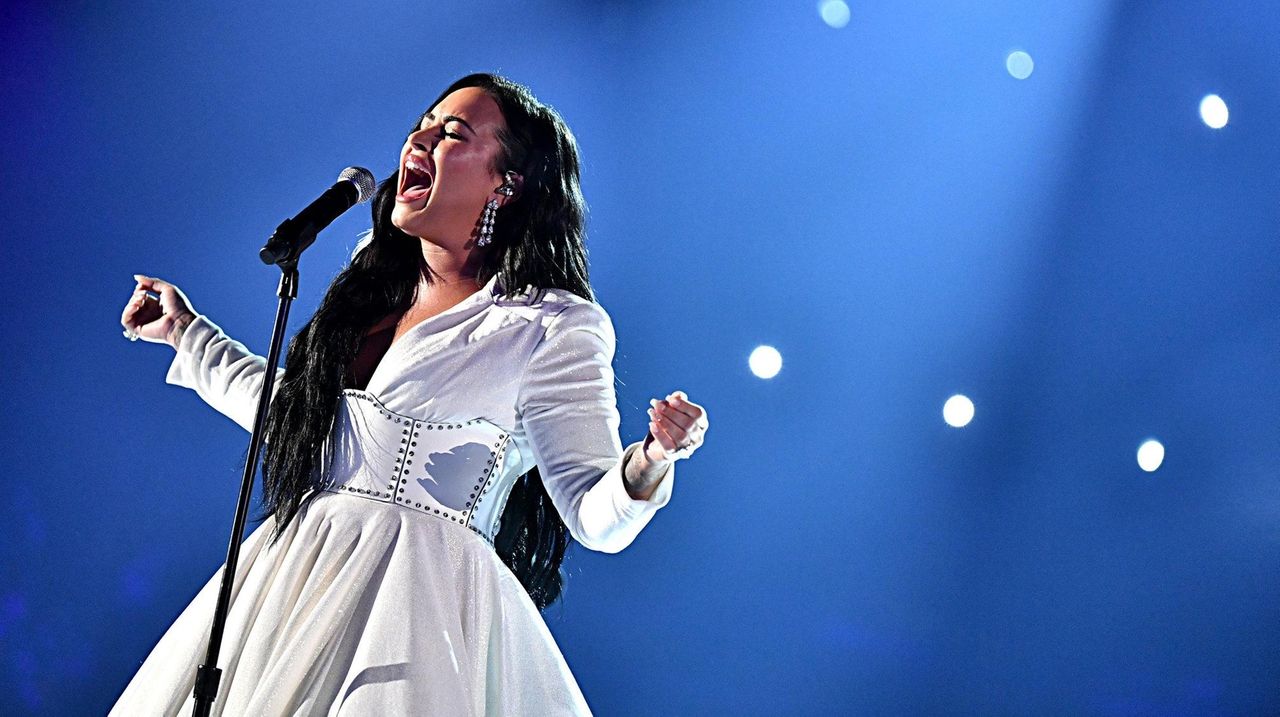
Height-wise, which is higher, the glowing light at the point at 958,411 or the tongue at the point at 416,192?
the glowing light at the point at 958,411

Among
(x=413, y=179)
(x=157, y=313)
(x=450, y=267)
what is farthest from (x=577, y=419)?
(x=157, y=313)

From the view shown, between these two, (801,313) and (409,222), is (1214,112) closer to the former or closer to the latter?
(801,313)

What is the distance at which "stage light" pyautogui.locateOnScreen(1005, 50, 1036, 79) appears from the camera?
9.17ft

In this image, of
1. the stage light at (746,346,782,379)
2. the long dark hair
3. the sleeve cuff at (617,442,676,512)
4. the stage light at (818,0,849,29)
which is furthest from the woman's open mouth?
the stage light at (818,0,849,29)

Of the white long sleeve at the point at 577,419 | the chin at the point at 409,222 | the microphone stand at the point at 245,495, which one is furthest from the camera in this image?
the chin at the point at 409,222

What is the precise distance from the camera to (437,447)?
4.45 feet

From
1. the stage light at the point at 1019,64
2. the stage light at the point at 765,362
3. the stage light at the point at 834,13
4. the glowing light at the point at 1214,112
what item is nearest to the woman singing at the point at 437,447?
the stage light at the point at 765,362

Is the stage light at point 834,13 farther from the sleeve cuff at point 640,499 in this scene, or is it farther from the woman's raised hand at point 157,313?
the sleeve cuff at point 640,499

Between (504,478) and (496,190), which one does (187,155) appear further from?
(504,478)

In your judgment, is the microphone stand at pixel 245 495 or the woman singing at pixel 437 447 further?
the woman singing at pixel 437 447

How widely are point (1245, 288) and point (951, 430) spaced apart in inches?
34.7

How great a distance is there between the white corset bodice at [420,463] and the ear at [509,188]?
0.38 metres

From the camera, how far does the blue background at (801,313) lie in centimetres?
231

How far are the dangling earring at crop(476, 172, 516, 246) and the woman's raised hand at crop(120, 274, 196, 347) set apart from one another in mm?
449
